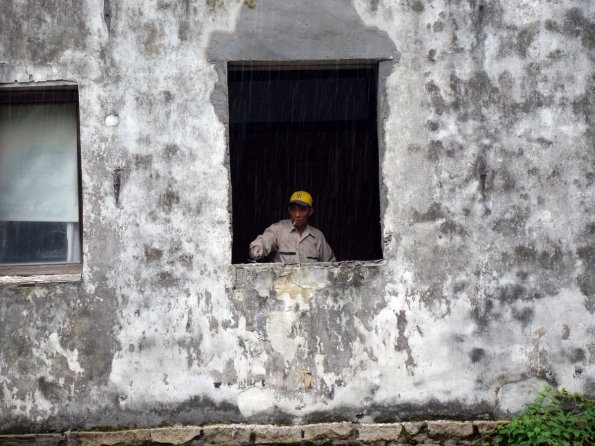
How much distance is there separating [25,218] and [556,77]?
4.03m

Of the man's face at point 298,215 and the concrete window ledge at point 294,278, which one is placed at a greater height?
the man's face at point 298,215

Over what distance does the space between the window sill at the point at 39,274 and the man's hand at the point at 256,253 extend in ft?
4.18

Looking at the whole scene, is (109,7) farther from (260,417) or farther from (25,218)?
(260,417)

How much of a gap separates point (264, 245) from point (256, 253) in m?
0.18

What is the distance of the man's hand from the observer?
676 centimetres

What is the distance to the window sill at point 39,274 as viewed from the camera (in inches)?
248

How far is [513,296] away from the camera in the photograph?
636 centimetres

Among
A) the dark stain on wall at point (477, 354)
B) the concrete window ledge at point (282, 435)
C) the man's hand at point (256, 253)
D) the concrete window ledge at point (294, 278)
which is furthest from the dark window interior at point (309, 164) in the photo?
the concrete window ledge at point (282, 435)

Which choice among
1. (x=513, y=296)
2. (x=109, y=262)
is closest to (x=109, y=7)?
(x=109, y=262)

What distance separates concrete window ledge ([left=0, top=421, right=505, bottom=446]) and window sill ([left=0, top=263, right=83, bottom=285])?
107 cm

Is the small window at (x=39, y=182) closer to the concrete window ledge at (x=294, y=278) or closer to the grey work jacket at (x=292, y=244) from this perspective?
the concrete window ledge at (x=294, y=278)

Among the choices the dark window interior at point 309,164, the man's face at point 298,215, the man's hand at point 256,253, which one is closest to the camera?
the man's hand at point 256,253

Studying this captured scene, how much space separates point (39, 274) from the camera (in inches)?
253

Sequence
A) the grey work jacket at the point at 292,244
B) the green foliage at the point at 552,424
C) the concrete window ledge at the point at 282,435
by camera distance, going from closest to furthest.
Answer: the green foliage at the point at 552,424 < the concrete window ledge at the point at 282,435 < the grey work jacket at the point at 292,244
